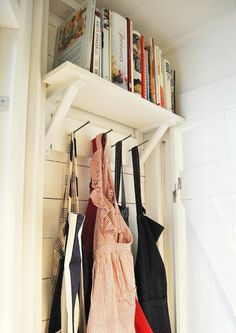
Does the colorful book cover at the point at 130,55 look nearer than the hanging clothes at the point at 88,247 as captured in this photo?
No

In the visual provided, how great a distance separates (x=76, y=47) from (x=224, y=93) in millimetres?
643

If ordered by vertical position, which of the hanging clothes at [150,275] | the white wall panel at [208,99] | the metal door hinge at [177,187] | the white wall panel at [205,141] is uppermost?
the white wall panel at [208,99]

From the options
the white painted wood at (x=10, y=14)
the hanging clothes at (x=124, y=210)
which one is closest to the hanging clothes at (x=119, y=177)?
the hanging clothes at (x=124, y=210)

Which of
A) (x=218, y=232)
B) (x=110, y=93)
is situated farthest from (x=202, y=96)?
(x=218, y=232)

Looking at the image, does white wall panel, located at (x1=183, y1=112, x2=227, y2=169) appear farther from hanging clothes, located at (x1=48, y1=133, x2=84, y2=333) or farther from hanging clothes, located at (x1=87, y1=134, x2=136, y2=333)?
hanging clothes, located at (x1=48, y1=133, x2=84, y2=333)

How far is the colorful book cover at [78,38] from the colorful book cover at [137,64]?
255mm

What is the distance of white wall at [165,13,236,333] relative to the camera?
1175 millimetres

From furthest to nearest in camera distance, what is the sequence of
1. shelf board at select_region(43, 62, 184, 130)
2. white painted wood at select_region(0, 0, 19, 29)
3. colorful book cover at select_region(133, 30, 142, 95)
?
colorful book cover at select_region(133, 30, 142, 95), shelf board at select_region(43, 62, 184, 130), white painted wood at select_region(0, 0, 19, 29)

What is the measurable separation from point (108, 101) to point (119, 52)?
0.18 metres

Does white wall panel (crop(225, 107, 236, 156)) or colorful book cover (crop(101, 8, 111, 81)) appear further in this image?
white wall panel (crop(225, 107, 236, 156))

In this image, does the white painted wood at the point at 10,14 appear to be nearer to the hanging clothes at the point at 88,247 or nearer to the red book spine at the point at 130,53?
the red book spine at the point at 130,53

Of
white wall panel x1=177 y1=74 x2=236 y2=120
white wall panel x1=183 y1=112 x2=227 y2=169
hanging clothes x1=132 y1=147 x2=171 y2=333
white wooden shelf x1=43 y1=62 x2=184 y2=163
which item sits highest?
white wall panel x1=177 y1=74 x2=236 y2=120

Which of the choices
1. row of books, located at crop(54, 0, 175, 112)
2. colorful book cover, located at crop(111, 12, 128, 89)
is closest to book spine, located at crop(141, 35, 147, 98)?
row of books, located at crop(54, 0, 175, 112)

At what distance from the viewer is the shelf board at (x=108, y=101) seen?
942 millimetres
